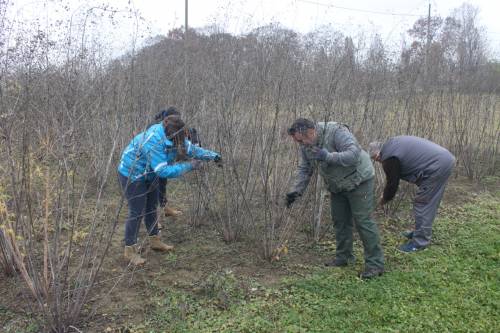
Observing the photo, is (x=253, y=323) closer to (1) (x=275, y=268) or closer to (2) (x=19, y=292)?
(1) (x=275, y=268)

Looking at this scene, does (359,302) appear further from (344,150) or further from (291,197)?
(344,150)

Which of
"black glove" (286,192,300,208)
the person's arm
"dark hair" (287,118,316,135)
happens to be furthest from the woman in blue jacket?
the person's arm

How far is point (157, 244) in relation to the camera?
3980 mm

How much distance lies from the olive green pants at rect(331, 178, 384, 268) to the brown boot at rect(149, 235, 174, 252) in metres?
1.63

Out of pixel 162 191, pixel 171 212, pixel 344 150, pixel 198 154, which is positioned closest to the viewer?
pixel 344 150

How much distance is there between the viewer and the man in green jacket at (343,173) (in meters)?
3.24

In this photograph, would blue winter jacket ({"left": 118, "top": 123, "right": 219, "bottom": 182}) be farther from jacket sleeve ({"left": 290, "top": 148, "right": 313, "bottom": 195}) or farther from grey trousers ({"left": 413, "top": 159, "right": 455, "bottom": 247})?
grey trousers ({"left": 413, "top": 159, "right": 455, "bottom": 247})

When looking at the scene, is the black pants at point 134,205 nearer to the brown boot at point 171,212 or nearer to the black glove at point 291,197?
the black glove at point 291,197

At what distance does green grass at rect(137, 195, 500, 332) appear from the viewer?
287 cm

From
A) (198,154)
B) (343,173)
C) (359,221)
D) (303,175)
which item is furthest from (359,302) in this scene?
(198,154)

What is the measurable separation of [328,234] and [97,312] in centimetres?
257

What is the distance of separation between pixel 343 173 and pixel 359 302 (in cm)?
100

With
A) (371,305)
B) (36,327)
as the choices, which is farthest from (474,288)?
(36,327)

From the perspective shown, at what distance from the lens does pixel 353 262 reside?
3.83m
